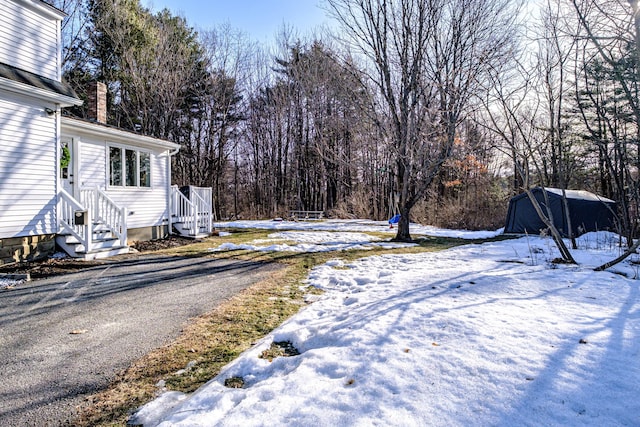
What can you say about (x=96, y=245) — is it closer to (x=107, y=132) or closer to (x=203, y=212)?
(x=107, y=132)

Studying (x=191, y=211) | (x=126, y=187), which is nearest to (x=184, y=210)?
(x=191, y=211)

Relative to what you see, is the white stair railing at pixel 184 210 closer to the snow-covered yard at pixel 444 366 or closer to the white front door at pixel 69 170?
the white front door at pixel 69 170

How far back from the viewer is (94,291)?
4648mm

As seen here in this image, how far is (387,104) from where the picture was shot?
10.3m

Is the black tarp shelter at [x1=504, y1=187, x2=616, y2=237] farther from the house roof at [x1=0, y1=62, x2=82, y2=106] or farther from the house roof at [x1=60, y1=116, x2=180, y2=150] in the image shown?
the house roof at [x1=0, y1=62, x2=82, y2=106]

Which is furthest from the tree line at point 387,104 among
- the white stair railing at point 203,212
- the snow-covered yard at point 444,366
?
the white stair railing at point 203,212

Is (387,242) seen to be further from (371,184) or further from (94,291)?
(371,184)

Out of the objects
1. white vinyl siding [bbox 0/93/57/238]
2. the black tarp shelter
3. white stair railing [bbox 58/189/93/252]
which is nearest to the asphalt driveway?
white stair railing [bbox 58/189/93/252]

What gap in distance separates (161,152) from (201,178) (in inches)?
475

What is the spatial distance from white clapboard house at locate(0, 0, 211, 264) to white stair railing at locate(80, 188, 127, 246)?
0.02 meters

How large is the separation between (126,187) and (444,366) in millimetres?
9339

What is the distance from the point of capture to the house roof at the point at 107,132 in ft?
25.1

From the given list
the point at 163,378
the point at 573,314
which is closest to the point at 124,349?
the point at 163,378

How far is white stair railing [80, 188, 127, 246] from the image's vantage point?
7.57 meters
